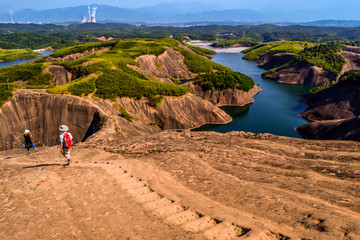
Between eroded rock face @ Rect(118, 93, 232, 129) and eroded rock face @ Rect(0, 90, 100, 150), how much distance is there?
31.1 ft

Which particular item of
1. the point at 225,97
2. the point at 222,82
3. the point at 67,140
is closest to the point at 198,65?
the point at 222,82

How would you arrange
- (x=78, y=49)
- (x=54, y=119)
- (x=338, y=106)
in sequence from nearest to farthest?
(x=54, y=119) → (x=338, y=106) → (x=78, y=49)

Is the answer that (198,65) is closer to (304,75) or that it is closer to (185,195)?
(304,75)

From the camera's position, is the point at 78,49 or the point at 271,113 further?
the point at 78,49

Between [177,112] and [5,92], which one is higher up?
[5,92]

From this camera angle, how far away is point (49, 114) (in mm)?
43344

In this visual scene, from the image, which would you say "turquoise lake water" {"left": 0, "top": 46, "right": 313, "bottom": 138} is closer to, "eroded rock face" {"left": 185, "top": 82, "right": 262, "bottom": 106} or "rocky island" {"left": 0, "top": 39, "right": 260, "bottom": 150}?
"eroded rock face" {"left": 185, "top": 82, "right": 262, "bottom": 106}

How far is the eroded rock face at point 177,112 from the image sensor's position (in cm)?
5153

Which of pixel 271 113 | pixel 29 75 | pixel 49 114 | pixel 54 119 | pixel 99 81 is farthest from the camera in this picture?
pixel 29 75

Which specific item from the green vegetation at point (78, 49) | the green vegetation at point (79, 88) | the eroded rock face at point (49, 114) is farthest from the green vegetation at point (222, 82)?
the green vegetation at point (78, 49)

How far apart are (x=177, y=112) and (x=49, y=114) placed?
27.3 meters

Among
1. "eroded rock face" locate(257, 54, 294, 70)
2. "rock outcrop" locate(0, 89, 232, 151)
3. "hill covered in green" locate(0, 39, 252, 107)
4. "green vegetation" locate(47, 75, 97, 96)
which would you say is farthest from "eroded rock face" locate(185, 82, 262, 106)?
"eroded rock face" locate(257, 54, 294, 70)

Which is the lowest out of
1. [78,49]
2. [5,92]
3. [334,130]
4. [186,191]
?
[334,130]

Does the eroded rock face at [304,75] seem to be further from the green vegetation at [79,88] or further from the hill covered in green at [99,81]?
the green vegetation at [79,88]
